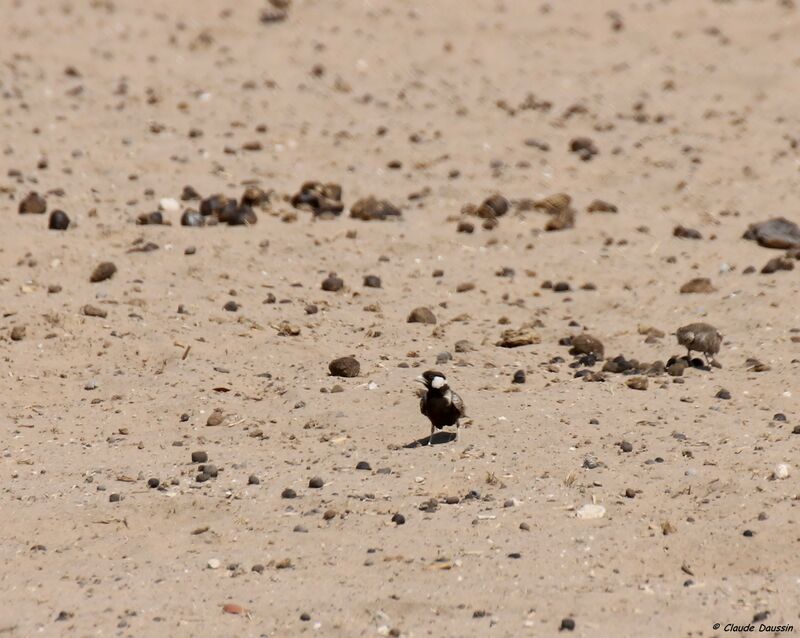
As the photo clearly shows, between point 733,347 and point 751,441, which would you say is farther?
point 733,347

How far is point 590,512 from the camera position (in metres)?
5.88

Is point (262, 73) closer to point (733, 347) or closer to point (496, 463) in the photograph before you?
point (733, 347)

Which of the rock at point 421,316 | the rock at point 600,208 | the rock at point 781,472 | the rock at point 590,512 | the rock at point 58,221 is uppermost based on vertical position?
the rock at point 781,472

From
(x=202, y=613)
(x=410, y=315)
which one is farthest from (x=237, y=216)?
(x=202, y=613)

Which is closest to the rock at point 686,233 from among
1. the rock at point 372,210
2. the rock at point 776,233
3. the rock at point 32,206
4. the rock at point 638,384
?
the rock at point 776,233

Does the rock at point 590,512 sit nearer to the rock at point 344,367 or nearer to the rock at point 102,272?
the rock at point 344,367

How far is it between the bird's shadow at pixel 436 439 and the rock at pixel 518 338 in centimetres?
151

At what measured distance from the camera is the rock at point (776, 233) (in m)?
9.94

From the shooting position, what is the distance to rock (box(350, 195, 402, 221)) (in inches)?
411

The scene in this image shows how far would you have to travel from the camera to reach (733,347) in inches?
320

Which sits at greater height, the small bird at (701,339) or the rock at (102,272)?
the small bird at (701,339)

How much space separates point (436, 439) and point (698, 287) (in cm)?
317

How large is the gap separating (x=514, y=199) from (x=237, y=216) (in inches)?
96.0

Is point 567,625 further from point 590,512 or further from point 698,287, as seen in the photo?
point 698,287
